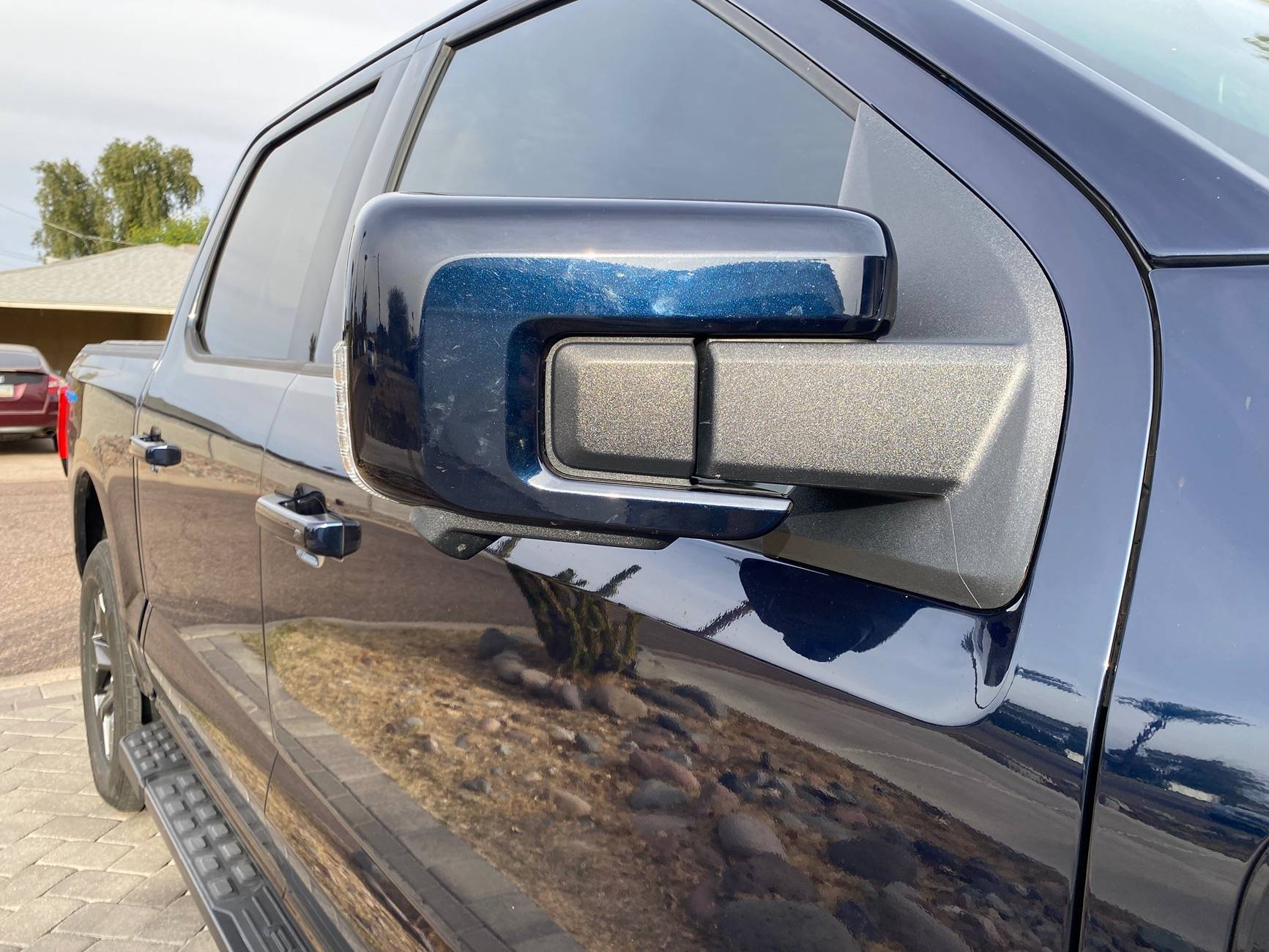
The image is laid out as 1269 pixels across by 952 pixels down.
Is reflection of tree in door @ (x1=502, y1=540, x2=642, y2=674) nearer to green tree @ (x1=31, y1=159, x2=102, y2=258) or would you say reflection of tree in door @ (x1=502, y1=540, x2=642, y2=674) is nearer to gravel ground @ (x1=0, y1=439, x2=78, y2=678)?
gravel ground @ (x1=0, y1=439, x2=78, y2=678)

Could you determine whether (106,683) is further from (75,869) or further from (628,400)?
(628,400)

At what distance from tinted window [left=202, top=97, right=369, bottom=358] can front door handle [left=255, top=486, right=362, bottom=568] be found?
0.40 m

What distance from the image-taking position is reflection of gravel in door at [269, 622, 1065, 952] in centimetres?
74

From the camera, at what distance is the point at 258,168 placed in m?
2.91

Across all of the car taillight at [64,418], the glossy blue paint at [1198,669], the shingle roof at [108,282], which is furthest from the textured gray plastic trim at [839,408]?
the shingle roof at [108,282]

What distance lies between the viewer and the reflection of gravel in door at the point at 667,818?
74cm

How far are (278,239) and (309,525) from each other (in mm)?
1144

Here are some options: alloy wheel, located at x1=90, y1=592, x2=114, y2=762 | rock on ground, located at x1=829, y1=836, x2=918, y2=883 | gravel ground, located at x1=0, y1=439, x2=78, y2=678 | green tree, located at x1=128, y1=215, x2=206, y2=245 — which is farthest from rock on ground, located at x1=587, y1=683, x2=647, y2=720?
green tree, located at x1=128, y1=215, x2=206, y2=245

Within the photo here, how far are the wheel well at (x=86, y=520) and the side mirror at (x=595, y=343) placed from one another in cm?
303

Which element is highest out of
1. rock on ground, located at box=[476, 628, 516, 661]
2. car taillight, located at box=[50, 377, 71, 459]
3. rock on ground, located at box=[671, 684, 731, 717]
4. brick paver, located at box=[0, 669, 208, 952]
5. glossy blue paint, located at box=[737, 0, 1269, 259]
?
glossy blue paint, located at box=[737, 0, 1269, 259]

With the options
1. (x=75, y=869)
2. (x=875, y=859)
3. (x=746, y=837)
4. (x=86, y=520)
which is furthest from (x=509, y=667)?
(x=86, y=520)

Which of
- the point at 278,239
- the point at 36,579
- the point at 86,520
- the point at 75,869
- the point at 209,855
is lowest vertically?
the point at 36,579

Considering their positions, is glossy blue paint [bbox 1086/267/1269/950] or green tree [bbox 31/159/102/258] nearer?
glossy blue paint [bbox 1086/267/1269/950]

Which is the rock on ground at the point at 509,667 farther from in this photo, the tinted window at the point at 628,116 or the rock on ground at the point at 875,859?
the tinted window at the point at 628,116
